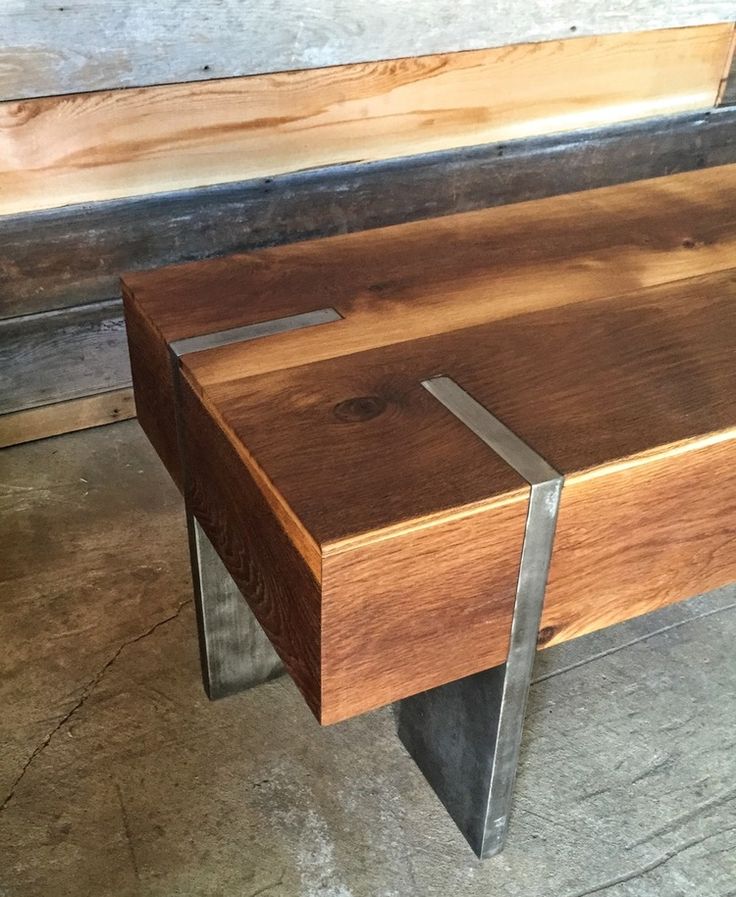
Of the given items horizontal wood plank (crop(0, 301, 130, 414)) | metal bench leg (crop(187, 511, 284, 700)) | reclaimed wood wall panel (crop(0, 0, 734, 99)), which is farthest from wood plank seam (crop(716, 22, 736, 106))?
metal bench leg (crop(187, 511, 284, 700))

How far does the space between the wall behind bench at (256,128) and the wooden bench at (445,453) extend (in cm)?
52

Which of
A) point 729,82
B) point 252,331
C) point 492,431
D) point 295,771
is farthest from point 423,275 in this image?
point 729,82

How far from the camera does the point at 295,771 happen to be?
1.24m

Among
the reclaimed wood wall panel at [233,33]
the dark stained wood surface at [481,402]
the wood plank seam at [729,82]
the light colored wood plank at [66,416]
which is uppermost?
the reclaimed wood wall panel at [233,33]

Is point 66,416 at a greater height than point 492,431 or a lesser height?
lesser

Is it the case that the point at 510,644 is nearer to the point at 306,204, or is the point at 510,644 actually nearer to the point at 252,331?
the point at 252,331

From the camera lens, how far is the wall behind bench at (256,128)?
1.58m

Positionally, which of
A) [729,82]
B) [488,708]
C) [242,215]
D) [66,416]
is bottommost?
[66,416]

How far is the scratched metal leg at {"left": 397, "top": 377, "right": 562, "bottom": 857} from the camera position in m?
0.89

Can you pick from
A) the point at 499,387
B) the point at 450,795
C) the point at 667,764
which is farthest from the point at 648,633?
the point at 499,387

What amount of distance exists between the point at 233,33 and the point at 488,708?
1.19 metres

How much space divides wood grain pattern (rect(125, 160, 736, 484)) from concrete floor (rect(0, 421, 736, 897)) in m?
0.35

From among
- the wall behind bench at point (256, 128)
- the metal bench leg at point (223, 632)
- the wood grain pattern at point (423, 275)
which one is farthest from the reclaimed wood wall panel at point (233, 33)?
the metal bench leg at point (223, 632)

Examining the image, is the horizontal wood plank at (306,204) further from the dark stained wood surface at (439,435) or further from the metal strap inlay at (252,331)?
the metal strap inlay at (252,331)
